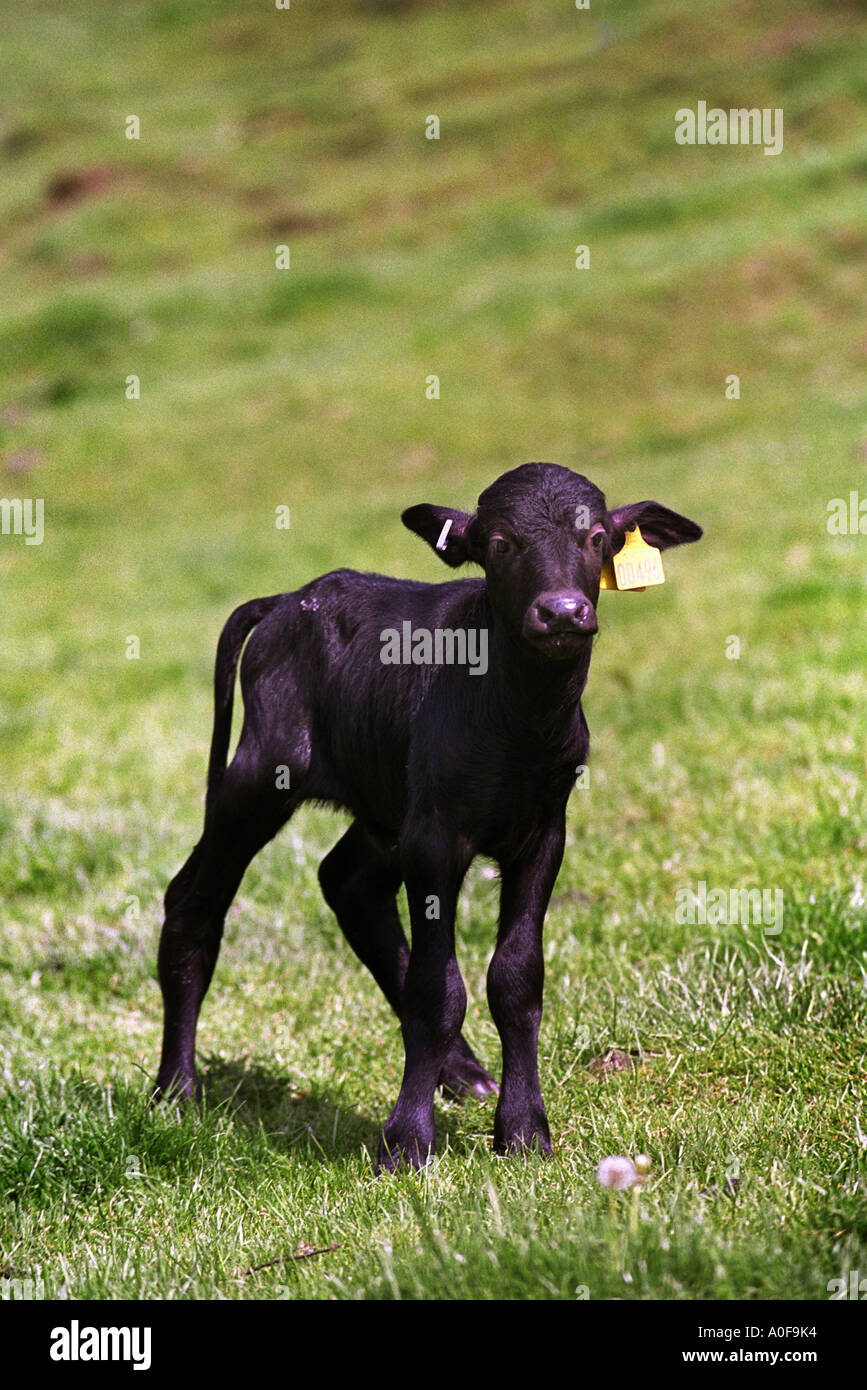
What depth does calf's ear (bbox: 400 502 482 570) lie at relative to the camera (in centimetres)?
483

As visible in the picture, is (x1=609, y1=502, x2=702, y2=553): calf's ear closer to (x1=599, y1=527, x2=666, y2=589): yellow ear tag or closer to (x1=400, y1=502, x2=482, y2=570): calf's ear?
(x1=599, y1=527, x2=666, y2=589): yellow ear tag

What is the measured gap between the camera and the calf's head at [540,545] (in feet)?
14.0

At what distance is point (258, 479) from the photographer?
990 inches

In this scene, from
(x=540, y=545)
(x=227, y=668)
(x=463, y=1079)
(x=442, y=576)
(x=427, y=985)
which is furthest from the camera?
(x=442, y=576)

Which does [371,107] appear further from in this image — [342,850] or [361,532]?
[342,850]

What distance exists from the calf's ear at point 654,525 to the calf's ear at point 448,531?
47 cm

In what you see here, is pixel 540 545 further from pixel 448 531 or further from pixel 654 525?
pixel 654 525

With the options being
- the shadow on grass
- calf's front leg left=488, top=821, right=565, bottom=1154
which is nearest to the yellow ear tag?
calf's front leg left=488, top=821, right=565, bottom=1154

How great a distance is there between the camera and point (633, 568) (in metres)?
4.86

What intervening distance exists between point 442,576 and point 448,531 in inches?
476

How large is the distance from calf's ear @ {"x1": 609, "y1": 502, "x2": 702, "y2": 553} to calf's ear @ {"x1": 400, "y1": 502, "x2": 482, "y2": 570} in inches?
18.6

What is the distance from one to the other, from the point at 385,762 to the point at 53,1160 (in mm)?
1837

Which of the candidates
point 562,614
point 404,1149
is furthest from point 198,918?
point 562,614

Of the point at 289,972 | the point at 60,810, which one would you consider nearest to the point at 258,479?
the point at 60,810
